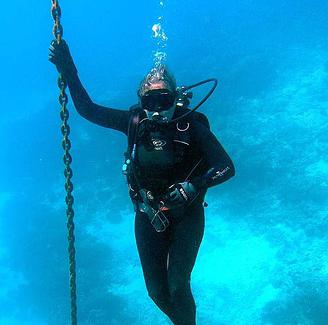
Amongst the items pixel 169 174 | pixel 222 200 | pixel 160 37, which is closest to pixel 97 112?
pixel 169 174

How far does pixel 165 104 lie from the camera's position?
4.95 m

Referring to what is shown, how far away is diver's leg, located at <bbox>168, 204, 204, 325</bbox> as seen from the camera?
4891 millimetres

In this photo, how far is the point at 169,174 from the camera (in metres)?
5.05

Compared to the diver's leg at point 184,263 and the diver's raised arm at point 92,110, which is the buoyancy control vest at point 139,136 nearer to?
the diver's raised arm at point 92,110

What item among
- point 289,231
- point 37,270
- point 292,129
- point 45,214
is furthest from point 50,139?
point 289,231

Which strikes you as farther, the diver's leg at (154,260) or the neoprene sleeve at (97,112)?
the neoprene sleeve at (97,112)

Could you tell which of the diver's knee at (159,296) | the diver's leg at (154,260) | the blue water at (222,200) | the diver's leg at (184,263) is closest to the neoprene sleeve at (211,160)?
the diver's leg at (184,263)

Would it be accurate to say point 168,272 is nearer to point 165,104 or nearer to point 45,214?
point 165,104

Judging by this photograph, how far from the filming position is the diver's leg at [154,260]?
197 inches

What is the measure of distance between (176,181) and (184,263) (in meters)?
0.93

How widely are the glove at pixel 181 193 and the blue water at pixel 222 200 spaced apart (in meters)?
14.5

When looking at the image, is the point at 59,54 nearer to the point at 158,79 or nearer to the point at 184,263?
the point at 158,79

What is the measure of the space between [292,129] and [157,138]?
24324 mm

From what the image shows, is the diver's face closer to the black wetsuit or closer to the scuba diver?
the scuba diver
